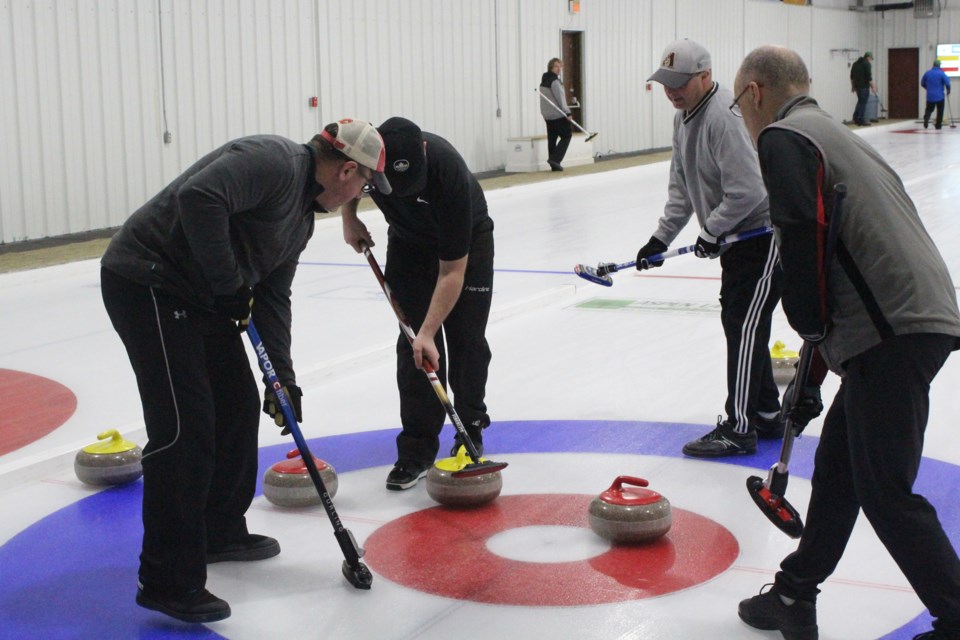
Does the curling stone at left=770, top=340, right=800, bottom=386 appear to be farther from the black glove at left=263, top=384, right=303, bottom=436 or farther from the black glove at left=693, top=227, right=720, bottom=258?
the black glove at left=263, top=384, right=303, bottom=436

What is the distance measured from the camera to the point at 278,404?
331 cm

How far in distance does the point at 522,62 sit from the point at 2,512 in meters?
15.4

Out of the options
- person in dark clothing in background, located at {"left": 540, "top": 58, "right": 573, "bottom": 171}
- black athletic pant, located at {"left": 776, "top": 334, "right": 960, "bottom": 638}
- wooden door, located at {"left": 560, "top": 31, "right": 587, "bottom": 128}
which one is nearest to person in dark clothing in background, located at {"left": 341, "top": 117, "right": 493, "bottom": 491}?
black athletic pant, located at {"left": 776, "top": 334, "right": 960, "bottom": 638}

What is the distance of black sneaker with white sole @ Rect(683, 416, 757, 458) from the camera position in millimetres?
4441

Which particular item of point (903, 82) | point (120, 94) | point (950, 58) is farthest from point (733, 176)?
point (903, 82)

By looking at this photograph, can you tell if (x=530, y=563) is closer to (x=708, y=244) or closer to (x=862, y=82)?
(x=708, y=244)

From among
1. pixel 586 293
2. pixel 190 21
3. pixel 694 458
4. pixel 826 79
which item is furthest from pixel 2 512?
pixel 826 79

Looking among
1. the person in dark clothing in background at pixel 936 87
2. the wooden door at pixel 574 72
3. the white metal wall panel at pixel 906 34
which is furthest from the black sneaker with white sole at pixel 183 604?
the white metal wall panel at pixel 906 34

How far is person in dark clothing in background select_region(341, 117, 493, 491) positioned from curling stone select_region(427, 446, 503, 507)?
11.4 inches

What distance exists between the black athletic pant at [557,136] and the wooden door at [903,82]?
62.6 ft

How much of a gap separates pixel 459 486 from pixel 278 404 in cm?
77

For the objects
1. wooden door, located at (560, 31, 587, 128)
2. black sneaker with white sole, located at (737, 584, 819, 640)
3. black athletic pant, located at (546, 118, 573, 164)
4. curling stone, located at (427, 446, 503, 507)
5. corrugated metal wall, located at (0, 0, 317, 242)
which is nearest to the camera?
black sneaker with white sole, located at (737, 584, 819, 640)

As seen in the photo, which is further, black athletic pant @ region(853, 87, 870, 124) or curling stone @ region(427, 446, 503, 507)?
black athletic pant @ region(853, 87, 870, 124)

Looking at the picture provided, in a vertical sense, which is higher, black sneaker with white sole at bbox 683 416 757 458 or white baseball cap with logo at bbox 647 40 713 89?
white baseball cap with logo at bbox 647 40 713 89
